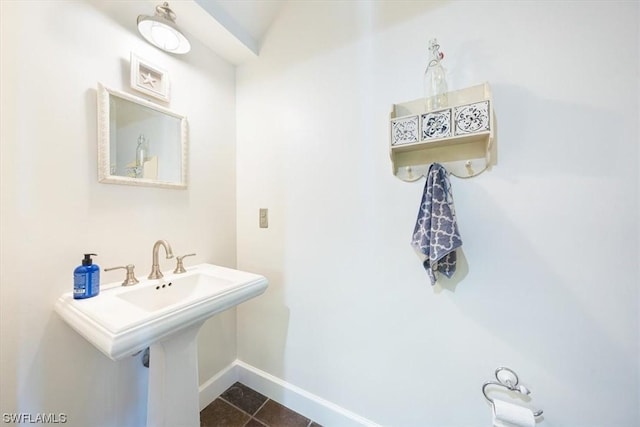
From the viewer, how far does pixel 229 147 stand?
1.56 m

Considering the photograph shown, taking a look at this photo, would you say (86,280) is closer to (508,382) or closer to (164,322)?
(164,322)

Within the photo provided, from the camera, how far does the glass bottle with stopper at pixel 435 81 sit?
3.08 feet

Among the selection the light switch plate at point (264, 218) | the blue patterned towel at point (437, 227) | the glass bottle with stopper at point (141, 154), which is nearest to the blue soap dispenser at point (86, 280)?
the glass bottle with stopper at point (141, 154)

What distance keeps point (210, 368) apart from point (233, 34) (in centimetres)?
200

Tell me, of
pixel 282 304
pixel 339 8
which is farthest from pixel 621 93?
pixel 282 304

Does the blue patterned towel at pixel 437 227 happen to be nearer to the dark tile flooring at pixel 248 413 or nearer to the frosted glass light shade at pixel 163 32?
the dark tile flooring at pixel 248 413

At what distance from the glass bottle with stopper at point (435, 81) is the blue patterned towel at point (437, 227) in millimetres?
249

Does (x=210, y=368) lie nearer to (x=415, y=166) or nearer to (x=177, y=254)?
(x=177, y=254)

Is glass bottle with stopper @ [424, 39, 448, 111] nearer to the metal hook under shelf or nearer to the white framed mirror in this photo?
the metal hook under shelf

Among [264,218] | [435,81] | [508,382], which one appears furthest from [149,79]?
[508,382]

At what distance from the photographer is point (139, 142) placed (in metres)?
1.12

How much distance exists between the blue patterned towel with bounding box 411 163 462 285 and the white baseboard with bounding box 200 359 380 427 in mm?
894

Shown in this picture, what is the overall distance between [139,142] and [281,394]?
159 centimetres

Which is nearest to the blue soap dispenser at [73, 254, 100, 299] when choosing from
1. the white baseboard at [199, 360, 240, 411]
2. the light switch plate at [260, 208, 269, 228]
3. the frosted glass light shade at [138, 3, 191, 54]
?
the light switch plate at [260, 208, 269, 228]
